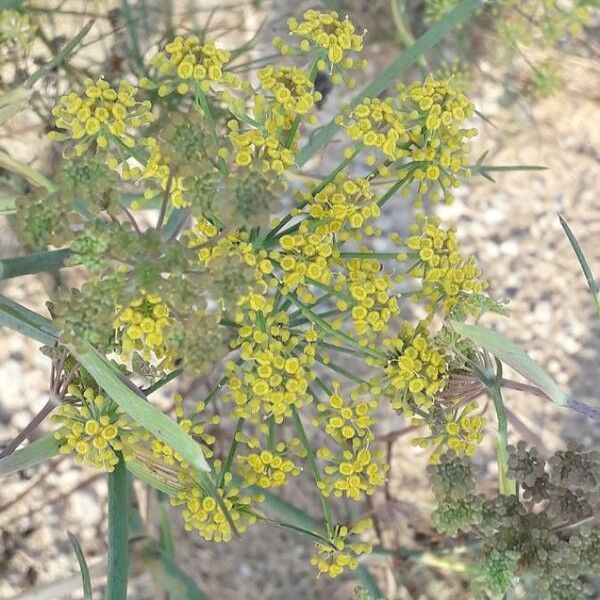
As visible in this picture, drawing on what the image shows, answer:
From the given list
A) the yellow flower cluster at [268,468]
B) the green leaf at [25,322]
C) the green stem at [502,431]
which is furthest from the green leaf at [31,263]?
the green stem at [502,431]

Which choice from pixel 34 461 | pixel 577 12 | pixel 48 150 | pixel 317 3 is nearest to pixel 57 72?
pixel 48 150

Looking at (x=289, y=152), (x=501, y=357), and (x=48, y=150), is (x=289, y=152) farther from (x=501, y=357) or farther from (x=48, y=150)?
(x=48, y=150)

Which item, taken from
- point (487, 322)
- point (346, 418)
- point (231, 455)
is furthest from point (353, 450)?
point (487, 322)

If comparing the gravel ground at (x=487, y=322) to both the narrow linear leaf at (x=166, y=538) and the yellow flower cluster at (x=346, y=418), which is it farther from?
the yellow flower cluster at (x=346, y=418)

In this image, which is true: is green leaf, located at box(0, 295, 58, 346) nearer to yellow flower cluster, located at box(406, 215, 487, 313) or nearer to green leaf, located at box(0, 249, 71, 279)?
green leaf, located at box(0, 249, 71, 279)

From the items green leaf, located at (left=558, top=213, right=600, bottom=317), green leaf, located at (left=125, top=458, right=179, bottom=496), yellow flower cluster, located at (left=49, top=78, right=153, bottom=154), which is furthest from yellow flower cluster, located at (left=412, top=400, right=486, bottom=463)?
yellow flower cluster, located at (left=49, top=78, right=153, bottom=154)

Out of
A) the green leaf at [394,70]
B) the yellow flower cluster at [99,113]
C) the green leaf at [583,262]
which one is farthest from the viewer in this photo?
the green leaf at [394,70]
